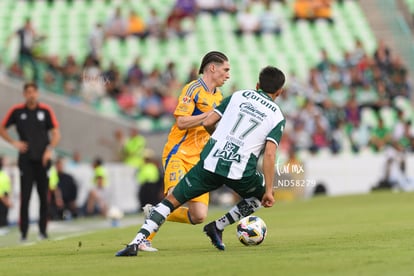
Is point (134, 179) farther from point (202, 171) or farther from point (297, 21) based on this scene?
point (202, 171)

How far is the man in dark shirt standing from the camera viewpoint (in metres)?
15.3

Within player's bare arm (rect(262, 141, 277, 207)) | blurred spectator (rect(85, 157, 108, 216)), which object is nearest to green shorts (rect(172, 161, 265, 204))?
player's bare arm (rect(262, 141, 277, 207))

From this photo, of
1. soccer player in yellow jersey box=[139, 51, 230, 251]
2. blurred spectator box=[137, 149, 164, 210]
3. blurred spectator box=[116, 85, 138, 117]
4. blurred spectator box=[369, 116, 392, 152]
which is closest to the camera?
soccer player in yellow jersey box=[139, 51, 230, 251]

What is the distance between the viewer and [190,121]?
10.5m

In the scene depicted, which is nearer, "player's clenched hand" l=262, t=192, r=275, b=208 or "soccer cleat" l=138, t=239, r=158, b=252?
"player's clenched hand" l=262, t=192, r=275, b=208

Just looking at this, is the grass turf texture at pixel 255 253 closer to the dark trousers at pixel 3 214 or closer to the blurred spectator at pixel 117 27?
the dark trousers at pixel 3 214

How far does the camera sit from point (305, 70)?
33969 mm

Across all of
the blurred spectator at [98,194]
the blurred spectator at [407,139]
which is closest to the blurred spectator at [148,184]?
the blurred spectator at [98,194]

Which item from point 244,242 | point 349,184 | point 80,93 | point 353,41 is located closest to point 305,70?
point 353,41

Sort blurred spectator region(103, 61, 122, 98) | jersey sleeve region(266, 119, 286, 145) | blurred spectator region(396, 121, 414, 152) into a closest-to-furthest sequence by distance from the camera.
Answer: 1. jersey sleeve region(266, 119, 286, 145)
2. blurred spectator region(396, 121, 414, 152)
3. blurred spectator region(103, 61, 122, 98)

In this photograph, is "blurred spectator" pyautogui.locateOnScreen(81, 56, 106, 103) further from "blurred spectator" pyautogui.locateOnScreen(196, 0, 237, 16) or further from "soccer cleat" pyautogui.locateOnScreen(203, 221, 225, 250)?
"soccer cleat" pyautogui.locateOnScreen(203, 221, 225, 250)

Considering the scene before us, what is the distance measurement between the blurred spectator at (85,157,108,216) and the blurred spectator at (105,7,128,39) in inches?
440

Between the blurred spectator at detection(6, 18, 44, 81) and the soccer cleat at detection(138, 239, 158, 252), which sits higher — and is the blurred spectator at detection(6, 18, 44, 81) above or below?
above

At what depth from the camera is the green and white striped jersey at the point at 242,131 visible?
984cm
